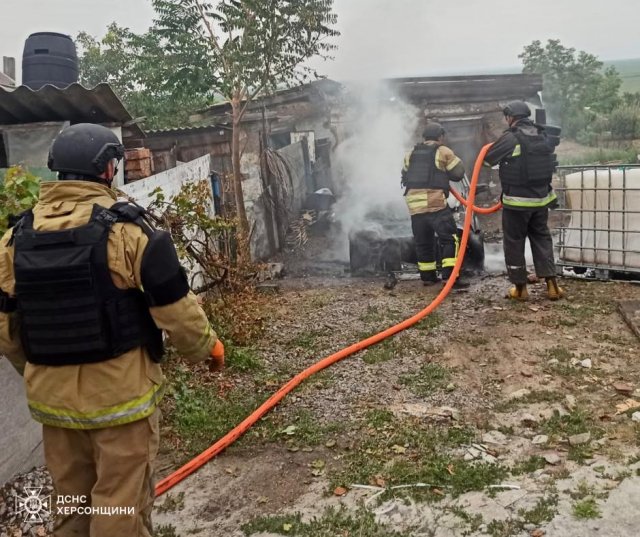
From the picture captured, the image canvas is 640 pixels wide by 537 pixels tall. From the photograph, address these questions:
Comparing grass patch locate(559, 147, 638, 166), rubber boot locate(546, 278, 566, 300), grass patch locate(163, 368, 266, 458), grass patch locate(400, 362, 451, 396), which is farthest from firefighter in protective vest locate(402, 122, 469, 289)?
grass patch locate(559, 147, 638, 166)

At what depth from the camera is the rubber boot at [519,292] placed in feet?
20.5

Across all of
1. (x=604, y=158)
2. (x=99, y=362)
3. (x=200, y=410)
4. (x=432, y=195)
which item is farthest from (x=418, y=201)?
(x=604, y=158)

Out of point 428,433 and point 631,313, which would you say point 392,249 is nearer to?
point 631,313

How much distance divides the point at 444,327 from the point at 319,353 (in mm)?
1324

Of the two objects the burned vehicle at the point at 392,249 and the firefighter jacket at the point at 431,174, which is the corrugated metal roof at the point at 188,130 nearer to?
the burned vehicle at the point at 392,249

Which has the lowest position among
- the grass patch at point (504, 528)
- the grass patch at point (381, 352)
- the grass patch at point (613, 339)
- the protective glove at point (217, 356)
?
the grass patch at point (504, 528)

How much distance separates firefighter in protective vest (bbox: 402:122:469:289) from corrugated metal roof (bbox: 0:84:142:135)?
3385mm

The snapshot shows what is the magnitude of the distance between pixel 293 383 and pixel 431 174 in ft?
11.9

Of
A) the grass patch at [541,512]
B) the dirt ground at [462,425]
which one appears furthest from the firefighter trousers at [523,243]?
the grass patch at [541,512]

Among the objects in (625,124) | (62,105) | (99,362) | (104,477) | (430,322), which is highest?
(625,124)

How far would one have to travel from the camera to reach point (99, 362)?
2.21m

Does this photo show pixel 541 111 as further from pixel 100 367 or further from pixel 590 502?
pixel 100 367

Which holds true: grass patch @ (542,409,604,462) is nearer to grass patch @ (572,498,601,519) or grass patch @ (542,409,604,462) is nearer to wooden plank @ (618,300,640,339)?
grass patch @ (572,498,601,519)

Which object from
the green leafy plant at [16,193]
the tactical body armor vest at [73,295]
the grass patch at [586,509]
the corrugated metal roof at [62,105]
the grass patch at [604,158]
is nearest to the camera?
the tactical body armor vest at [73,295]
